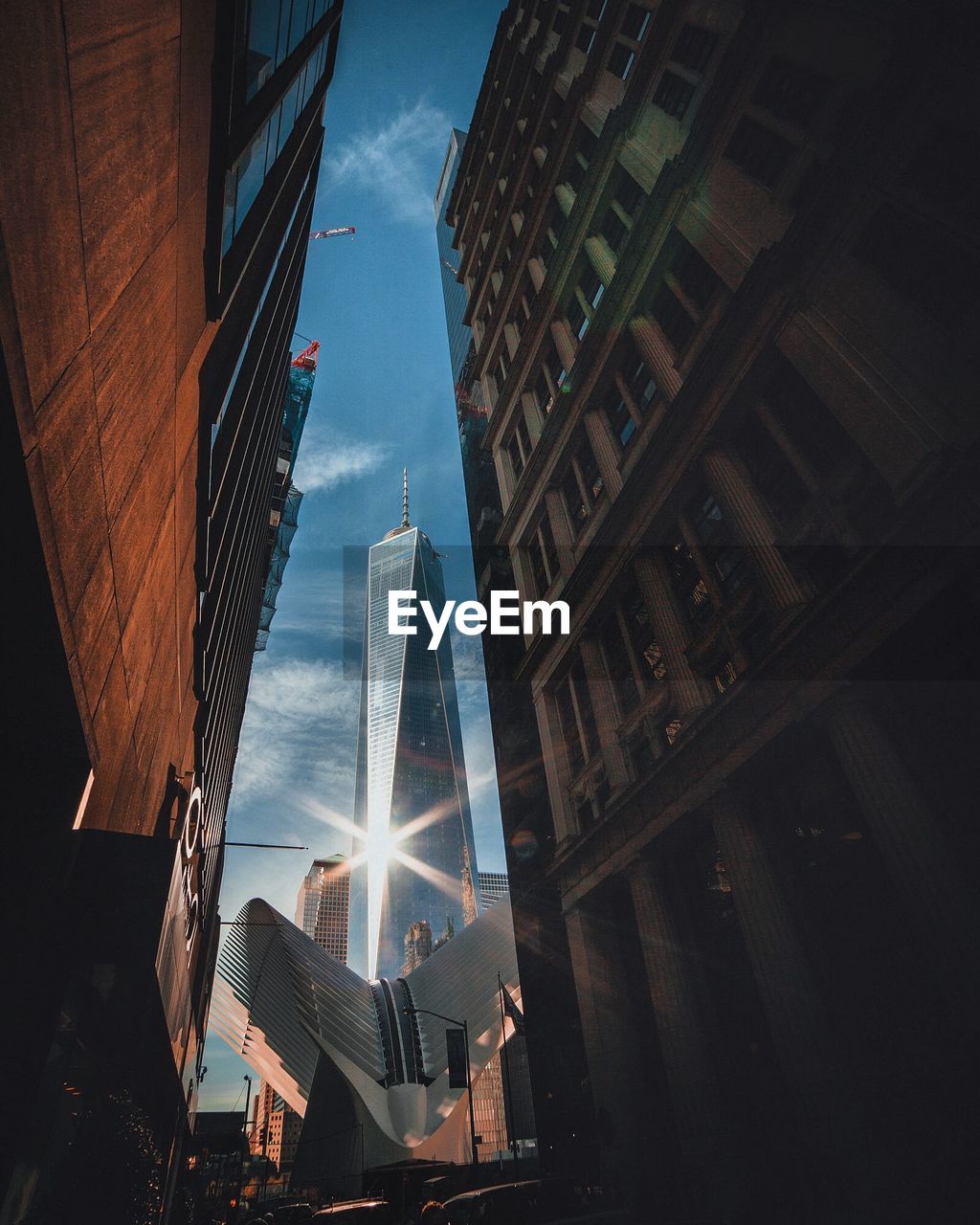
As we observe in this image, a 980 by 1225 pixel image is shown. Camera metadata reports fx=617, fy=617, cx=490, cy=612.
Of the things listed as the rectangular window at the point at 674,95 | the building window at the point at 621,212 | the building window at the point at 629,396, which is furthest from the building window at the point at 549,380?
the rectangular window at the point at 674,95

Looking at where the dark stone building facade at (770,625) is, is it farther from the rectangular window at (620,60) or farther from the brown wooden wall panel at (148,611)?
the brown wooden wall panel at (148,611)

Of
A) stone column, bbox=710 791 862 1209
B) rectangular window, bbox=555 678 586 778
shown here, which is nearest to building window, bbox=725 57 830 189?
stone column, bbox=710 791 862 1209

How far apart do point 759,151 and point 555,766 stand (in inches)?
1117

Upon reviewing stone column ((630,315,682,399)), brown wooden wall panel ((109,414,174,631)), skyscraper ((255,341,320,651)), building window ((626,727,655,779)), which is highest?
skyscraper ((255,341,320,651))

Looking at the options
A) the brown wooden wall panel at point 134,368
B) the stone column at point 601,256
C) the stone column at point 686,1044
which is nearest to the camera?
the brown wooden wall panel at point 134,368

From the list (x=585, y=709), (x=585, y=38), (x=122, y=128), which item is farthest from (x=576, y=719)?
(x=585, y=38)

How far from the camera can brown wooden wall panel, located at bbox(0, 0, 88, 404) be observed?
3.51 meters

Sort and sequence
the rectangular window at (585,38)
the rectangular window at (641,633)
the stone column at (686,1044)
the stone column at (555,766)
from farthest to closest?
the rectangular window at (585,38) → the stone column at (555,766) → the rectangular window at (641,633) → the stone column at (686,1044)

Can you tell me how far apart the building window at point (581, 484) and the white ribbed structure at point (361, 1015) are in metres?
37.6

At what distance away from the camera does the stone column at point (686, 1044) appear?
1769 centimetres

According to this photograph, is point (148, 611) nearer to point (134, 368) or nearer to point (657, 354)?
point (134, 368)

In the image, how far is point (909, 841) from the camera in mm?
14531

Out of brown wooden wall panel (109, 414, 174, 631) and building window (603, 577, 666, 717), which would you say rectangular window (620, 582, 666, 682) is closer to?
building window (603, 577, 666, 717)

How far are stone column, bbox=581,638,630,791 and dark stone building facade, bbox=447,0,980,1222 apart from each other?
0.47ft
